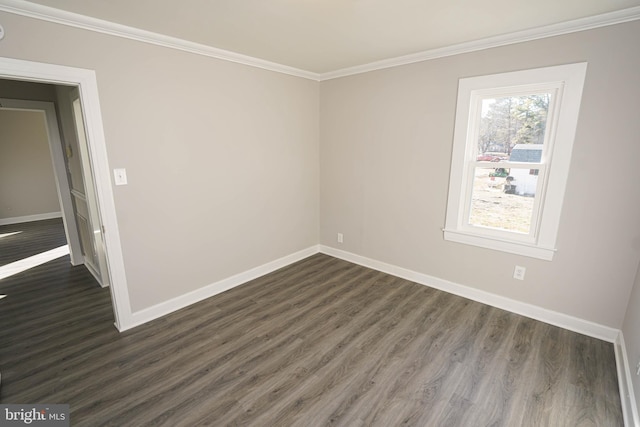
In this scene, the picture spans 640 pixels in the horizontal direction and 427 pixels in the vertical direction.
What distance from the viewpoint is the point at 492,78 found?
264 cm

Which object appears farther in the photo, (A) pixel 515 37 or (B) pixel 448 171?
(B) pixel 448 171

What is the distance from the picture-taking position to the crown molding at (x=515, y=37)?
2049mm

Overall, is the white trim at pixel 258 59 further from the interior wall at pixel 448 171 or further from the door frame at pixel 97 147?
the door frame at pixel 97 147

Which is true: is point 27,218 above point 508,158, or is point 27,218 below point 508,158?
below

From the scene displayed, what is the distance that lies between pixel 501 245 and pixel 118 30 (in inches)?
149

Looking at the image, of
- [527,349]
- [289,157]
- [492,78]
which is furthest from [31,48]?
[527,349]

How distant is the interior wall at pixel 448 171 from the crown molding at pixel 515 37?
49 mm

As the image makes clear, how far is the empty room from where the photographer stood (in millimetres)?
1920

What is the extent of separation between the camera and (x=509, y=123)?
8.83ft

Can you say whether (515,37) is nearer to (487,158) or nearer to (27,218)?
(487,158)

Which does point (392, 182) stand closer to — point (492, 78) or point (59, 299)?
point (492, 78)

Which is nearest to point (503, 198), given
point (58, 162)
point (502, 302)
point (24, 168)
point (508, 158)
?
point (508, 158)

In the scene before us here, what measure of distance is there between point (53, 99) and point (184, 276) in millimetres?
2826

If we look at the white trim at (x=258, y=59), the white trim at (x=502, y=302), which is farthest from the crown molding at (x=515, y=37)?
the white trim at (x=502, y=302)
